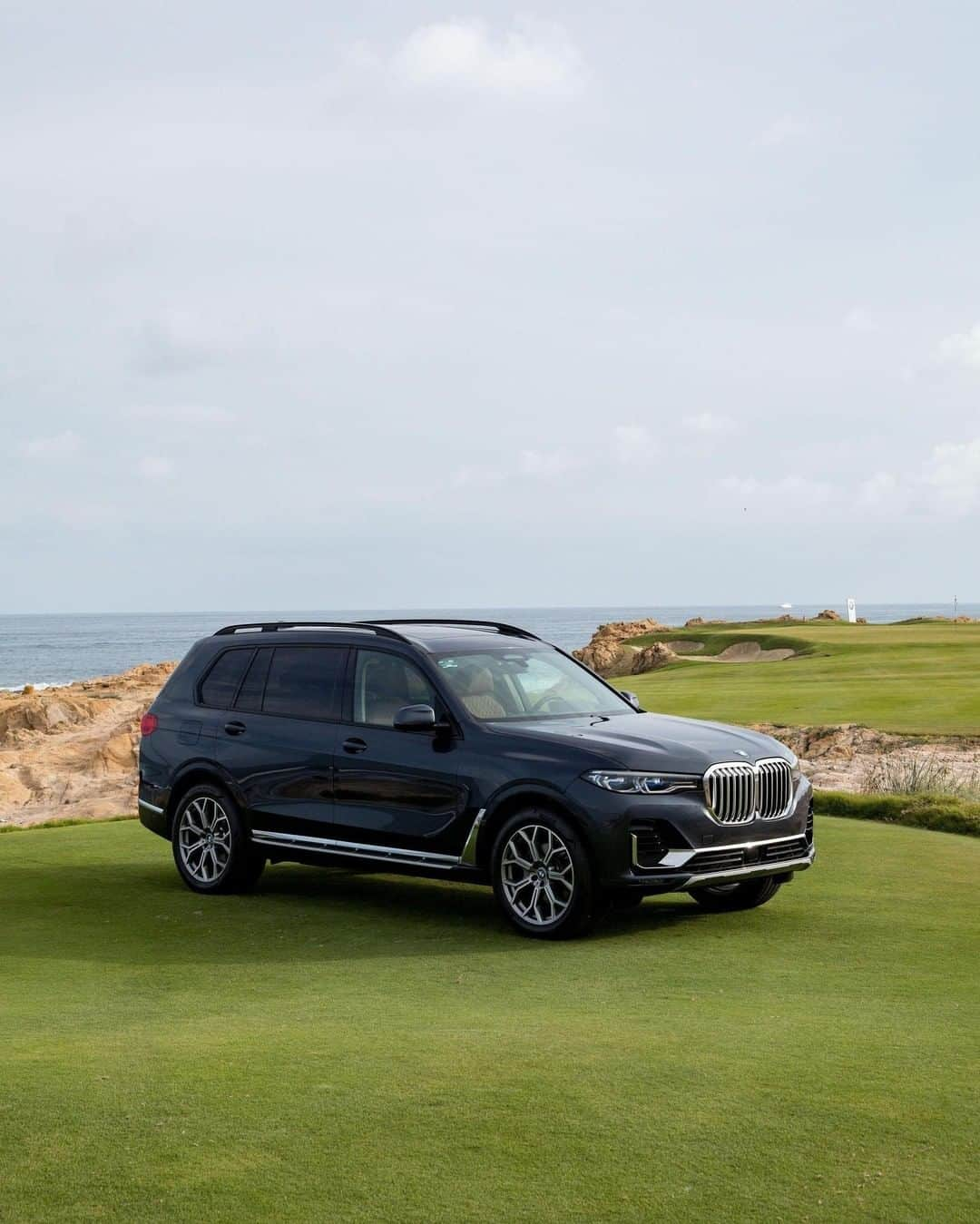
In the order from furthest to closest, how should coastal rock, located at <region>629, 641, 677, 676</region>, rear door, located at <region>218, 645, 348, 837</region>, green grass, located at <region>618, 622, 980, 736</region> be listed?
coastal rock, located at <region>629, 641, 677, 676</region>
green grass, located at <region>618, 622, 980, 736</region>
rear door, located at <region>218, 645, 348, 837</region>

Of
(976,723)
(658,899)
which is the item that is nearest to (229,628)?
(658,899)

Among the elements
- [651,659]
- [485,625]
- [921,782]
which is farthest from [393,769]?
[651,659]

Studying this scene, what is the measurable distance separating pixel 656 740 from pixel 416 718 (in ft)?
5.20

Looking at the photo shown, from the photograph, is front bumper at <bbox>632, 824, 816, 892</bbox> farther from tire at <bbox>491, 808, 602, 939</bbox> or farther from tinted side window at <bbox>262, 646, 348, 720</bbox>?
tinted side window at <bbox>262, 646, 348, 720</bbox>

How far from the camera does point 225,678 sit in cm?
1157

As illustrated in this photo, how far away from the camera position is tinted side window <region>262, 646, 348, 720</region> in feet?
35.3

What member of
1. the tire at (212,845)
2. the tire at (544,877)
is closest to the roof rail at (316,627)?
the tire at (212,845)

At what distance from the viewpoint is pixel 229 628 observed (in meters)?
12.1

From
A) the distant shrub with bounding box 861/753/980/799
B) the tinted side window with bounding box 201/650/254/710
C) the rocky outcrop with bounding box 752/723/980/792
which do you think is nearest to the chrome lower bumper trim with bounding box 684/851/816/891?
the tinted side window with bounding box 201/650/254/710

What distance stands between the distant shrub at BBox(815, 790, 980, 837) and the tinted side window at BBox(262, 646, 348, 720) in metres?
6.40

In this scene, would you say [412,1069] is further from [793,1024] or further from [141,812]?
[141,812]

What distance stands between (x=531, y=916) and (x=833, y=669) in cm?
3081

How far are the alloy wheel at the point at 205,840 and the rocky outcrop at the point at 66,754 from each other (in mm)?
9606

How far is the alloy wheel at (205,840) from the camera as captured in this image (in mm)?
11062
